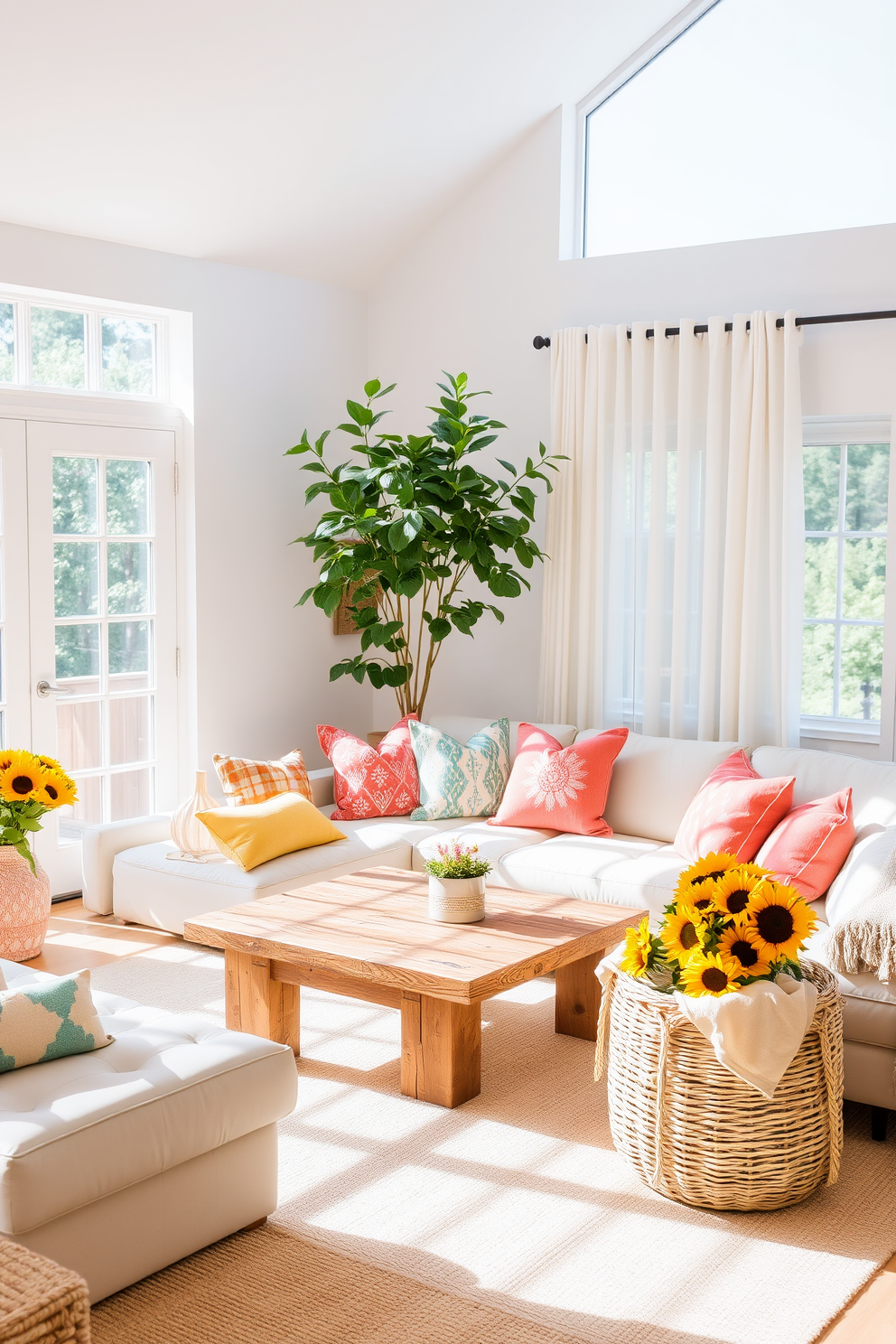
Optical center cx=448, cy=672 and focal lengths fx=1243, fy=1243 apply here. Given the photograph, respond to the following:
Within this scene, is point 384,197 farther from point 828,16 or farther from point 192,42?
point 828,16

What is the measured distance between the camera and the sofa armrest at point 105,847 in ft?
15.5

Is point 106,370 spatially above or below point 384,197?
below

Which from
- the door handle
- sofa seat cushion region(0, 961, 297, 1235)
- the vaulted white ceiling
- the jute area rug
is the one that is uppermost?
the vaulted white ceiling

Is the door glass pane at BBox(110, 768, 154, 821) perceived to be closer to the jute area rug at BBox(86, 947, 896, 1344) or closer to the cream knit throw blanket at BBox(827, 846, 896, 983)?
the jute area rug at BBox(86, 947, 896, 1344)

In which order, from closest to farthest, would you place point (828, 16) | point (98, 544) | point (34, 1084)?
point (34, 1084), point (828, 16), point (98, 544)

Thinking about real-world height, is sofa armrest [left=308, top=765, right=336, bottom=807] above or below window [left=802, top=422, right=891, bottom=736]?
below

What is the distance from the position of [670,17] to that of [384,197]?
4.55 feet

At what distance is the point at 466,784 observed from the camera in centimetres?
490

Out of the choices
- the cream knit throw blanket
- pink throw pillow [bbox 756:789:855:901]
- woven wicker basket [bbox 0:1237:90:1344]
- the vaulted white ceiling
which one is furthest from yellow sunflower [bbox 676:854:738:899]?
the vaulted white ceiling

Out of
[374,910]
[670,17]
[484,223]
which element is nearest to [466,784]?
[374,910]

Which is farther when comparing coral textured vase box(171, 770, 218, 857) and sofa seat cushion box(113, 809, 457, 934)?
coral textured vase box(171, 770, 218, 857)

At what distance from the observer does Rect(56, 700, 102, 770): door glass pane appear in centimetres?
499

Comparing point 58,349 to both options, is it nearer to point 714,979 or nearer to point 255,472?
point 255,472

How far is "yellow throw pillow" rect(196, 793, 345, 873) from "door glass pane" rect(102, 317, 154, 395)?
73.8 inches
